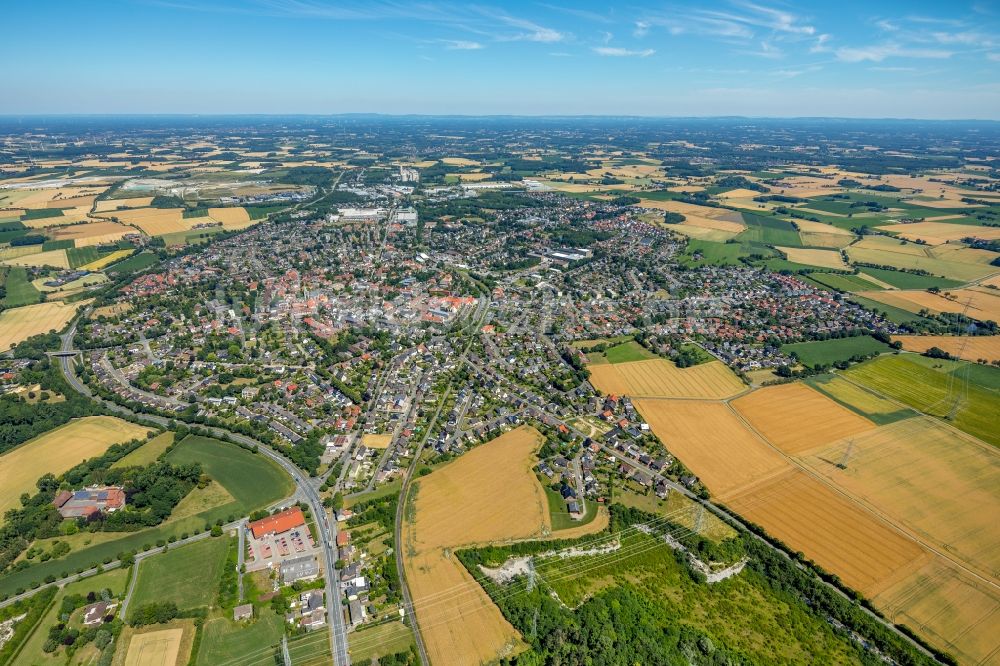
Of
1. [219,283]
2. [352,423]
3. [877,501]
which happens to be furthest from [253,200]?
[877,501]

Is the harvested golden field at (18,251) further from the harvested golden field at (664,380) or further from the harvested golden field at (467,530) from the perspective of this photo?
the harvested golden field at (664,380)

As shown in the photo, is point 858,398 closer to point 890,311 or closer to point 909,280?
point 890,311

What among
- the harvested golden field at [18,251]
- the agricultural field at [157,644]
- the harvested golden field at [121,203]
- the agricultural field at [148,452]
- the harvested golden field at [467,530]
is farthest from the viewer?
the harvested golden field at [121,203]

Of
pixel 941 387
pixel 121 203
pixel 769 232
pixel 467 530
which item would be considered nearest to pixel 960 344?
pixel 941 387

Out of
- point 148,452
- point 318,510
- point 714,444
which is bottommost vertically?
point 318,510

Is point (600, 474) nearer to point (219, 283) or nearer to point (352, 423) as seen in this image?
point (352, 423)

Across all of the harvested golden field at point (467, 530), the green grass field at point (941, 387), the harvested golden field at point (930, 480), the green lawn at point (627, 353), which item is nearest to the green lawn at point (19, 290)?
the harvested golden field at point (467, 530)
